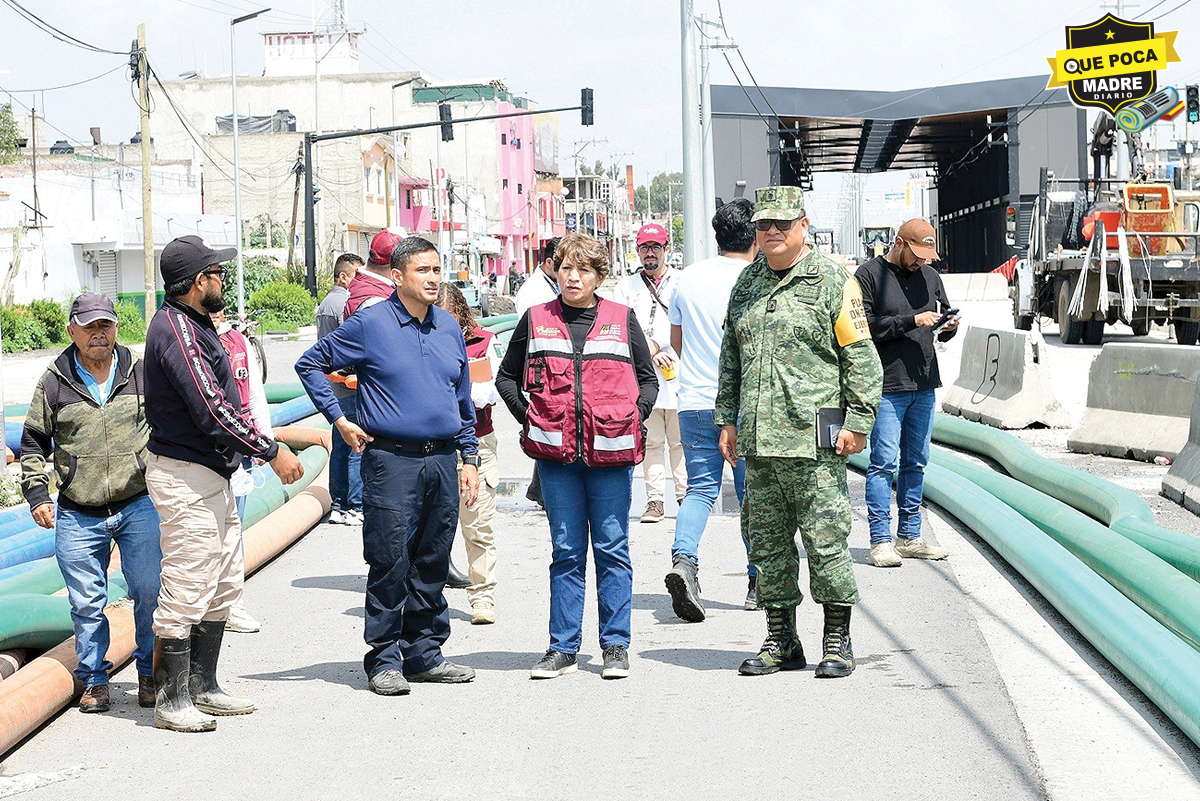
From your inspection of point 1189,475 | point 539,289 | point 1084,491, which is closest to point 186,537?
point 539,289

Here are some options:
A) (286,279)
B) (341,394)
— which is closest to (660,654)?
(341,394)

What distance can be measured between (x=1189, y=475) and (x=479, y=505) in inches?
211

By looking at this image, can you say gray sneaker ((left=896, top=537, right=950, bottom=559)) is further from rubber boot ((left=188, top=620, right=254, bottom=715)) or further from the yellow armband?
rubber boot ((left=188, top=620, right=254, bottom=715))

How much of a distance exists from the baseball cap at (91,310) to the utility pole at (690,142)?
20.2m

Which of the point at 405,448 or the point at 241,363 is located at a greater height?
the point at 241,363

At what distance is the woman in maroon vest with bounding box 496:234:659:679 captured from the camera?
6023 millimetres

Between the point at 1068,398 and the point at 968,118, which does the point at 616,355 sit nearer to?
the point at 1068,398

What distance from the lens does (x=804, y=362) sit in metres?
5.95

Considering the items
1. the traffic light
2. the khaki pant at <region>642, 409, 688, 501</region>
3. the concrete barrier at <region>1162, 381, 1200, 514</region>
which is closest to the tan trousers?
the khaki pant at <region>642, 409, 688, 501</region>

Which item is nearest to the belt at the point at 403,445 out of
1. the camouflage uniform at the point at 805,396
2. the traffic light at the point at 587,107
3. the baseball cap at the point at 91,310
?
the baseball cap at the point at 91,310

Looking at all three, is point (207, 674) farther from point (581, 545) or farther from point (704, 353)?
point (704, 353)

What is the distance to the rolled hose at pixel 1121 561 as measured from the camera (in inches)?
239

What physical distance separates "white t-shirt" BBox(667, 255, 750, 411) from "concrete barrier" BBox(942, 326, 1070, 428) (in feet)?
25.9

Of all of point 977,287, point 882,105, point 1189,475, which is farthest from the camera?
point 882,105
